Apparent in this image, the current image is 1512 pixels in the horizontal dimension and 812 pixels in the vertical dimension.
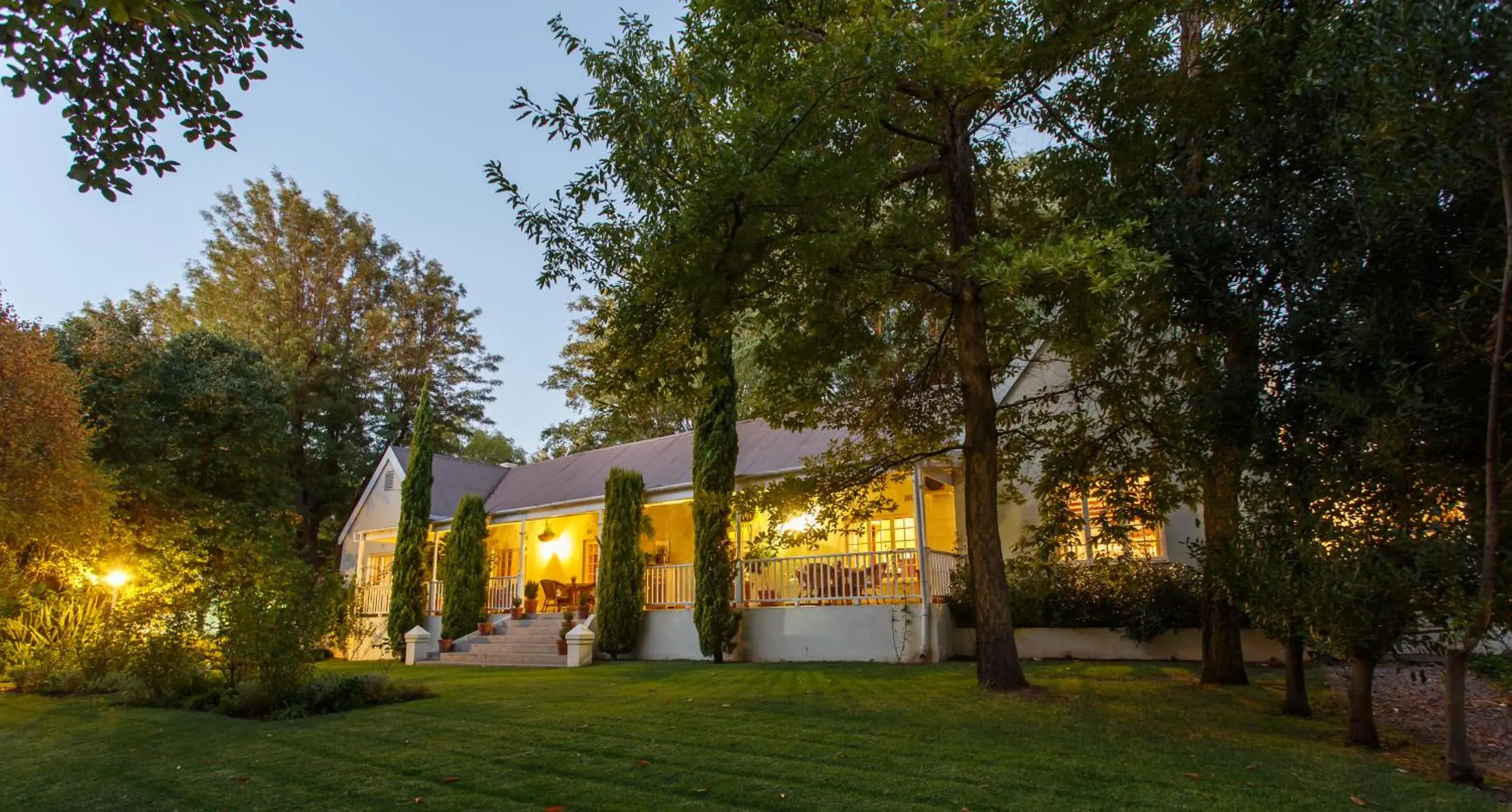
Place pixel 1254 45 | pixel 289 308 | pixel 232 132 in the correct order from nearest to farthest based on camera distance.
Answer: pixel 232 132
pixel 1254 45
pixel 289 308

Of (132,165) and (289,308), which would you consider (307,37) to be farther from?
(289,308)

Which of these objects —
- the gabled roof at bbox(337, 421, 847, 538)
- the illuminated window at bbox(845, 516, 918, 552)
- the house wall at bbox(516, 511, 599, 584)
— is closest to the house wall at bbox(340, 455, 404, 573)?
the gabled roof at bbox(337, 421, 847, 538)

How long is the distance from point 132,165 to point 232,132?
651 millimetres

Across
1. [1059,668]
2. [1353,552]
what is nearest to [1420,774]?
[1353,552]

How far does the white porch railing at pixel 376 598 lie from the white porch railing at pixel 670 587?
26.7ft

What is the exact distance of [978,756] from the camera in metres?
4.93

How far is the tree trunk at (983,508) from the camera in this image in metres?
7.71

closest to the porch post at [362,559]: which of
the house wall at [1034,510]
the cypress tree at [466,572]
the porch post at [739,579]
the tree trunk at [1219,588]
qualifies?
the cypress tree at [466,572]

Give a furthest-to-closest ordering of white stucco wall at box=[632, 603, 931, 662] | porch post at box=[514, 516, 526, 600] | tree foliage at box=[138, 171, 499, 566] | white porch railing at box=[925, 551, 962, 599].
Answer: tree foliage at box=[138, 171, 499, 566]
porch post at box=[514, 516, 526, 600]
white porch railing at box=[925, 551, 962, 599]
white stucco wall at box=[632, 603, 931, 662]

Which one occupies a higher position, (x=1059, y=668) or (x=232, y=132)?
(x=232, y=132)

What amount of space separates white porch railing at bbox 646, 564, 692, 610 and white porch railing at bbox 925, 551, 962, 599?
433cm

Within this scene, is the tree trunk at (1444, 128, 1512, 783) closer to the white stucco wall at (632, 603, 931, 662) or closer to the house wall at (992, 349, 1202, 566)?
the house wall at (992, 349, 1202, 566)

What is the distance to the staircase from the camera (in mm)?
14016

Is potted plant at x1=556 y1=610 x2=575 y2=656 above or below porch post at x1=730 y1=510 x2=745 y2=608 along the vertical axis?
below
